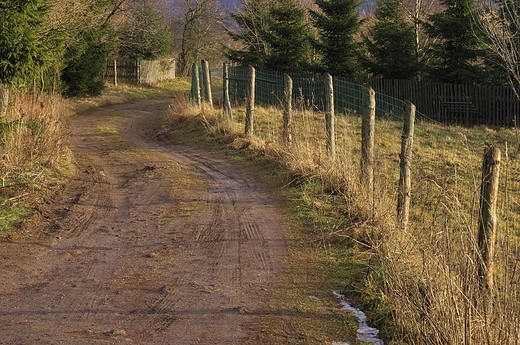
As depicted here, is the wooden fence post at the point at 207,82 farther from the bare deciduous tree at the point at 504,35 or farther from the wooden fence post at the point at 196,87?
the bare deciduous tree at the point at 504,35

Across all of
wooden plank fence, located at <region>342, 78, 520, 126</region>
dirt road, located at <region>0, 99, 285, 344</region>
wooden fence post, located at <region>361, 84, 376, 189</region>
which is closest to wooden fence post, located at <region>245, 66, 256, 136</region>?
dirt road, located at <region>0, 99, 285, 344</region>

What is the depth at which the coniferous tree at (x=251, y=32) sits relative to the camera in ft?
102

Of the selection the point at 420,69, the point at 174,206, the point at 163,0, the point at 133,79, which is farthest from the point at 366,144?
the point at 163,0

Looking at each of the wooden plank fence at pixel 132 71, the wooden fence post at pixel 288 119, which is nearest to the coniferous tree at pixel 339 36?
the wooden plank fence at pixel 132 71

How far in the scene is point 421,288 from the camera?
17.8ft

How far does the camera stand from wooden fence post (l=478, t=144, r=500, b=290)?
5.11m

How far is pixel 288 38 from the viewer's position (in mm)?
28344

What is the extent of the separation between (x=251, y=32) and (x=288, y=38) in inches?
170

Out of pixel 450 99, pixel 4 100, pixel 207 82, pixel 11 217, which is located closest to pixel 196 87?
pixel 207 82

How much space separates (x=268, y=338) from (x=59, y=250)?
354cm

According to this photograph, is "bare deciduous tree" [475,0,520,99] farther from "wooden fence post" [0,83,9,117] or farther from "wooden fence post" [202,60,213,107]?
"wooden fence post" [0,83,9,117]

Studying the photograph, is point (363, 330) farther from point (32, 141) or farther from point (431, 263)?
point (32, 141)

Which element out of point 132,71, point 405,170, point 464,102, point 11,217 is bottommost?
point 11,217

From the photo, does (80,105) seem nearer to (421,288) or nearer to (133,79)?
(133,79)
